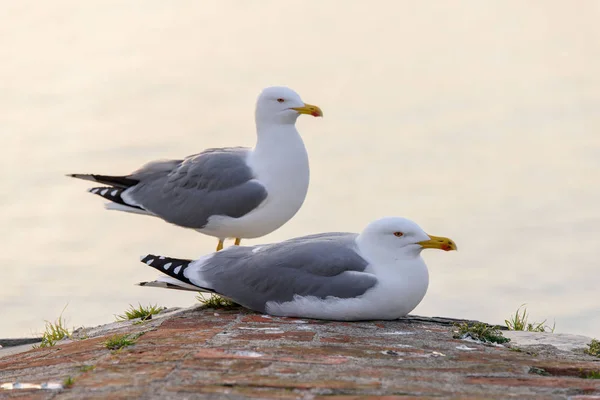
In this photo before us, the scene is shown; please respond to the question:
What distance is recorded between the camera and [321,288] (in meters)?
7.33

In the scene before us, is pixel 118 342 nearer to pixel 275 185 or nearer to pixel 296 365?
pixel 296 365

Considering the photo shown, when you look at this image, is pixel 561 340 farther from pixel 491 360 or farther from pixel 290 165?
pixel 290 165

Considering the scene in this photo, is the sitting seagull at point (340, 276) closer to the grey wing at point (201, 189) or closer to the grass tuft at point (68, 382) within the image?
the grey wing at point (201, 189)

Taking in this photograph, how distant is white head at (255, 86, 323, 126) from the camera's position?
9086 millimetres

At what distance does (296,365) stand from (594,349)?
2754 millimetres

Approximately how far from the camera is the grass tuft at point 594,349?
698 centimetres

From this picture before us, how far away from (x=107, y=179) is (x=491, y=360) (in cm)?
541

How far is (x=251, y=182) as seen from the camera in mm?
Answer: 8898

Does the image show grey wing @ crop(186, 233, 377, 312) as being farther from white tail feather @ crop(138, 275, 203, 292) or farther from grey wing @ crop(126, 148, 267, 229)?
grey wing @ crop(126, 148, 267, 229)

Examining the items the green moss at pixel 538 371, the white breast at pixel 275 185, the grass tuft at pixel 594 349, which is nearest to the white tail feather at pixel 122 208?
the white breast at pixel 275 185

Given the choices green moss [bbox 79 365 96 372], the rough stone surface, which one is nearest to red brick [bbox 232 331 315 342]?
the rough stone surface

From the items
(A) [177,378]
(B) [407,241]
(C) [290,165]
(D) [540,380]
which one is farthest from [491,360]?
(C) [290,165]

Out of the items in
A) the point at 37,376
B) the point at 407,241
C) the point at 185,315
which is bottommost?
the point at 37,376

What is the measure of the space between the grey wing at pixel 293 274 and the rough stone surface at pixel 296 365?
210 millimetres
